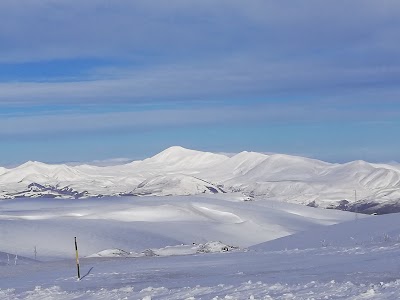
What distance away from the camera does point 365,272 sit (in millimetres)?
17719

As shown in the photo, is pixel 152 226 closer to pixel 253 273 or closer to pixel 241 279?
pixel 253 273

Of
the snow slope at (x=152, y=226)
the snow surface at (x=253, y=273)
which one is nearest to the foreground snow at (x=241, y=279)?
the snow surface at (x=253, y=273)

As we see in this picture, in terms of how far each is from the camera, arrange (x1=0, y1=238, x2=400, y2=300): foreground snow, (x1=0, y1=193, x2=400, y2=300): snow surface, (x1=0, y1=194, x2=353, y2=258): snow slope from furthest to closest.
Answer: (x1=0, y1=194, x2=353, y2=258): snow slope < (x1=0, y1=193, x2=400, y2=300): snow surface < (x1=0, y1=238, x2=400, y2=300): foreground snow

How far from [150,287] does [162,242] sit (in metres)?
84.5

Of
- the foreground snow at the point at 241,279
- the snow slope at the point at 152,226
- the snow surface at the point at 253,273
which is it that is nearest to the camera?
the foreground snow at the point at 241,279

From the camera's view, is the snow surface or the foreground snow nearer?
the foreground snow

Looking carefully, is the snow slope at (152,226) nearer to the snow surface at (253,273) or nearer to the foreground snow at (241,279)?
the snow surface at (253,273)

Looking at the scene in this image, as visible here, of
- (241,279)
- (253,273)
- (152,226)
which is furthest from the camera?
(152,226)

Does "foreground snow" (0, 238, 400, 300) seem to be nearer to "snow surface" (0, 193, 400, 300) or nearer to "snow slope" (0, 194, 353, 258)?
"snow surface" (0, 193, 400, 300)

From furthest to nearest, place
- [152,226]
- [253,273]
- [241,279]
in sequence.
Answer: [152,226] < [253,273] < [241,279]

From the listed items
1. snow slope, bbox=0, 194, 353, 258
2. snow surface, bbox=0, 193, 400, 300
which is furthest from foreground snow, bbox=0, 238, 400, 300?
snow slope, bbox=0, 194, 353, 258

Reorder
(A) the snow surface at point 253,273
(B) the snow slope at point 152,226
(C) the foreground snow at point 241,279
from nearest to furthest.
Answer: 1. (C) the foreground snow at point 241,279
2. (A) the snow surface at point 253,273
3. (B) the snow slope at point 152,226

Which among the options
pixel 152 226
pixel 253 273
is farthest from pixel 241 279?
pixel 152 226

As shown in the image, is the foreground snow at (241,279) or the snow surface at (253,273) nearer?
the foreground snow at (241,279)
